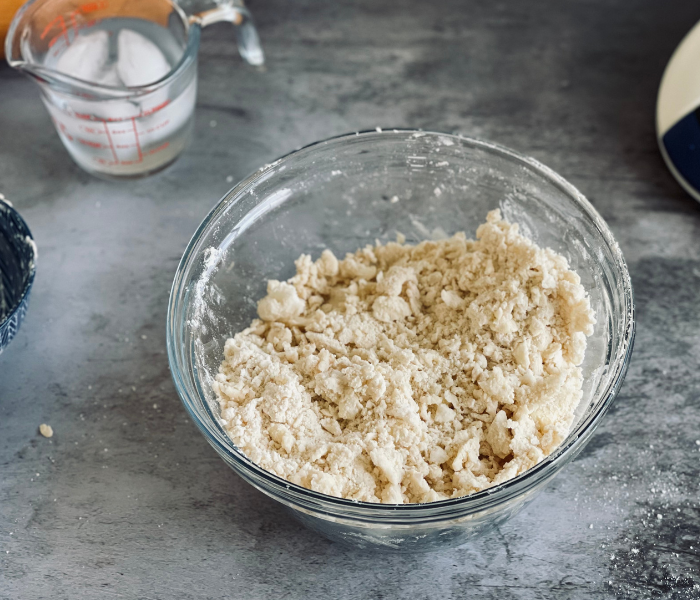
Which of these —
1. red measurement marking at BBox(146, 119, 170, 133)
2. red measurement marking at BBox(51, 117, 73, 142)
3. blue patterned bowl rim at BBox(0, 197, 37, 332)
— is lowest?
blue patterned bowl rim at BBox(0, 197, 37, 332)

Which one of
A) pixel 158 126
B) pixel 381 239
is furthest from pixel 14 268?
pixel 381 239

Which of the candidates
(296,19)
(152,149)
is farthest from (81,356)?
(296,19)

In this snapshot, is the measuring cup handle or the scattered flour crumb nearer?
the scattered flour crumb

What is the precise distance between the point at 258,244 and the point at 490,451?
49 cm

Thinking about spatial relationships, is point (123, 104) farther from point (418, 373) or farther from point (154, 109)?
point (418, 373)

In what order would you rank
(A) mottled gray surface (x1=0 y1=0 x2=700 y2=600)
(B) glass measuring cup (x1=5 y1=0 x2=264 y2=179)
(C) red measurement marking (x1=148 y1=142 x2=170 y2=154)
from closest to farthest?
(A) mottled gray surface (x1=0 y1=0 x2=700 y2=600)
(B) glass measuring cup (x1=5 y1=0 x2=264 y2=179)
(C) red measurement marking (x1=148 y1=142 x2=170 y2=154)

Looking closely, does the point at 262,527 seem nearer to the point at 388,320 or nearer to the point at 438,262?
the point at 388,320

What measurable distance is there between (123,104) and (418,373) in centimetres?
69

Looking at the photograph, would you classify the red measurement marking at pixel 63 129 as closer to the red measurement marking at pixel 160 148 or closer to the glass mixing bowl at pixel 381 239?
the red measurement marking at pixel 160 148

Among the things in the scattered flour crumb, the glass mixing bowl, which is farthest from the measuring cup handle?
the scattered flour crumb

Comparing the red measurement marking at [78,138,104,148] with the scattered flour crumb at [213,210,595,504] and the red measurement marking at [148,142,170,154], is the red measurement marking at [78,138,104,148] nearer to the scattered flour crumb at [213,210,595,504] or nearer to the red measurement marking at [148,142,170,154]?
the red measurement marking at [148,142,170,154]

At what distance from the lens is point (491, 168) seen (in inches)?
43.5

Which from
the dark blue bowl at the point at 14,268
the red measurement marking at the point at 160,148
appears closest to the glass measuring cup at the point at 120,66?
the red measurement marking at the point at 160,148

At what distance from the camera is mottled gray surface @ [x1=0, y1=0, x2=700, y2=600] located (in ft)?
3.16
